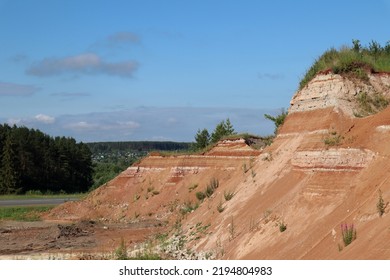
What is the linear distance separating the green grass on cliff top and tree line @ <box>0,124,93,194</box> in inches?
2415

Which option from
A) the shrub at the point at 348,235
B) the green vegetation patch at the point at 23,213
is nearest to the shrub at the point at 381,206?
the shrub at the point at 348,235

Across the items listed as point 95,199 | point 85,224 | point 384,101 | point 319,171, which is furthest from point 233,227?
point 95,199

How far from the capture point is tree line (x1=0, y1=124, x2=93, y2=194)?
78.1 metres

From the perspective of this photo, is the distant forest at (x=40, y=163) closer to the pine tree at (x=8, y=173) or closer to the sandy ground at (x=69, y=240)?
the pine tree at (x=8, y=173)

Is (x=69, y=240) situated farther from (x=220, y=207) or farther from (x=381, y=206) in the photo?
(x=381, y=206)

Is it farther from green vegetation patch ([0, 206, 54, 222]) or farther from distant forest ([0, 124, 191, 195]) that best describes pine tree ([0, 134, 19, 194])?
green vegetation patch ([0, 206, 54, 222])

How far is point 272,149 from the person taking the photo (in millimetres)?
24266

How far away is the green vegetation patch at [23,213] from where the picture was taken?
47.4m

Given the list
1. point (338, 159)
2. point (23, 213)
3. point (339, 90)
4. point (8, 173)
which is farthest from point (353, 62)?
point (8, 173)

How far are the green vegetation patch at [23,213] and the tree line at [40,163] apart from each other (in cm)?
2569

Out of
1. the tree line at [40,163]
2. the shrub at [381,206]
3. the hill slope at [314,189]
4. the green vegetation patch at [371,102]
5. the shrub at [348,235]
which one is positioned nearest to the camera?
the shrub at [348,235]

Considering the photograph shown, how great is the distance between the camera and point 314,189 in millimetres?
17516
